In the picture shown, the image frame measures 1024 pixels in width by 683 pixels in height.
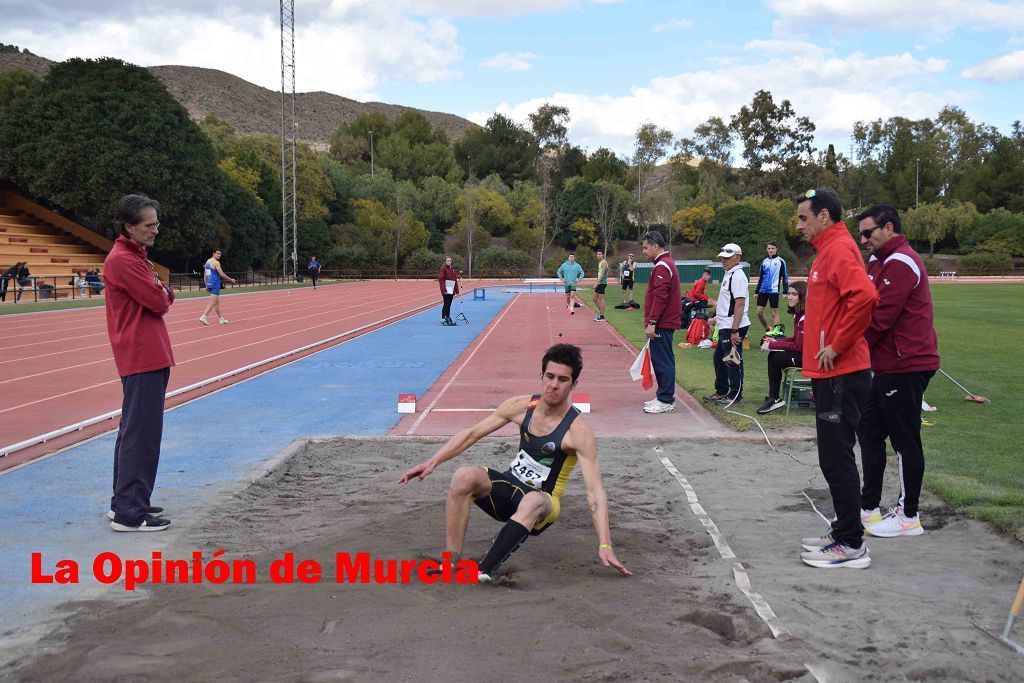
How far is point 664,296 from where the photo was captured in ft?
32.9

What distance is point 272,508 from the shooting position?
6129 mm

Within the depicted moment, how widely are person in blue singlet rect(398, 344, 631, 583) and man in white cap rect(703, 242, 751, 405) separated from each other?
5.71m

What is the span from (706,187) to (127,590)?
95.0 m

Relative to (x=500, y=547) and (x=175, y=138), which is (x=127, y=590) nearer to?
(x=500, y=547)

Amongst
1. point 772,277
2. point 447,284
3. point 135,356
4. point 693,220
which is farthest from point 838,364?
point 693,220

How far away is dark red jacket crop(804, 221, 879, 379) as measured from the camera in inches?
193

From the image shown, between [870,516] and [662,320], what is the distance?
472 cm

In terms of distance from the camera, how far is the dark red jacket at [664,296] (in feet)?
32.6

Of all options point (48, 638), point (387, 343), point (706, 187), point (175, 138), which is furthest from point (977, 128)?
point (48, 638)

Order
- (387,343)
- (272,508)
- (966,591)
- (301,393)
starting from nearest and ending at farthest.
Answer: (966,591), (272,508), (301,393), (387,343)

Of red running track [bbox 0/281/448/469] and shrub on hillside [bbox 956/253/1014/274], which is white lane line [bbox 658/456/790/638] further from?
shrub on hillside [bbox 956/253/1014/274]

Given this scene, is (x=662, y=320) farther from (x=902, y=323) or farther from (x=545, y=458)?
(x=545, y=458)

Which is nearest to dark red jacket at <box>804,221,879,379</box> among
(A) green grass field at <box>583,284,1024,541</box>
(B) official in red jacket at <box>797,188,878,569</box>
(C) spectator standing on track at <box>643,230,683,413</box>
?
(B) official in red jacket at <box>797,188,878,569</box>

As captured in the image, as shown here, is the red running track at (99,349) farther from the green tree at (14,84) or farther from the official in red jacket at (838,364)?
the green tree at (14,84)
